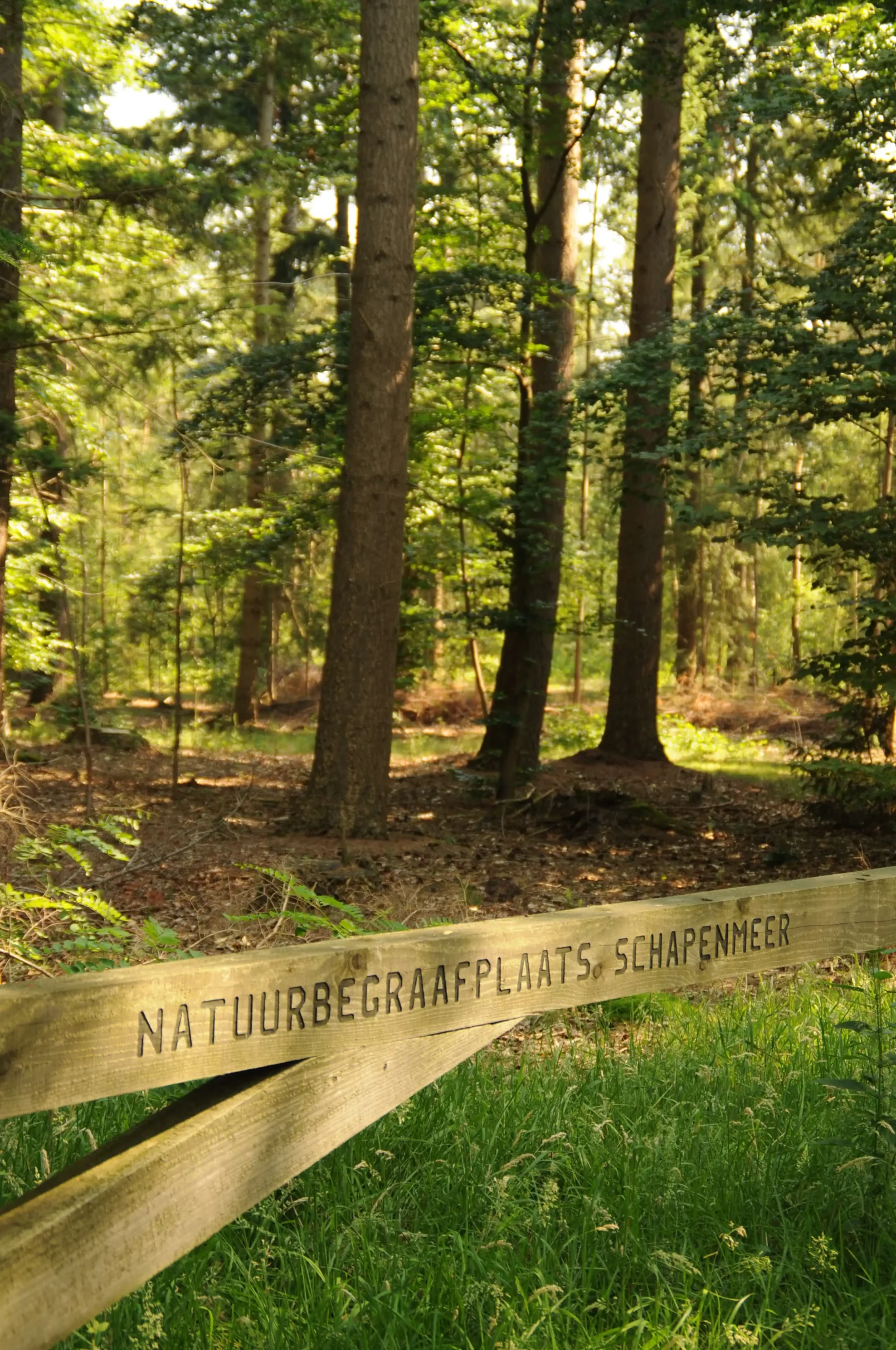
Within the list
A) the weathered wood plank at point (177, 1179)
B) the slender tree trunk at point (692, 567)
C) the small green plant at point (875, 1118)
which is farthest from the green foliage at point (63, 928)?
the slender tree trunk at point (692, 567)

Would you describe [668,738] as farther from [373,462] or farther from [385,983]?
[385,983]

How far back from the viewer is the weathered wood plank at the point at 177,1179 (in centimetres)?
196

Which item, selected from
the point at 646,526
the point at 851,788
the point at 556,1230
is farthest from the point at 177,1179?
the point at 646,526

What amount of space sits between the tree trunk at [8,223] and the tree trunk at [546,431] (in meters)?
5.87

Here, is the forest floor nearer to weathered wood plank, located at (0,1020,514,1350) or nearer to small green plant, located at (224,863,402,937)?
small green plant, located at (224,863,402,937)

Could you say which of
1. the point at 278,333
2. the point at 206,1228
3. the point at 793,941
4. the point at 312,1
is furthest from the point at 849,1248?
the point at 278,333

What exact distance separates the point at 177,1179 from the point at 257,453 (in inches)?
762

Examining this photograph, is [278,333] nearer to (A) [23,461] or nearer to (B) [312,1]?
(B) [312,1]

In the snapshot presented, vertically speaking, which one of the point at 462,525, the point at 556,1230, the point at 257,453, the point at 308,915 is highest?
the point at 257,453

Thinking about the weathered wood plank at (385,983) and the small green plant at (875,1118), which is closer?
the weathered wood plank at (385,983)

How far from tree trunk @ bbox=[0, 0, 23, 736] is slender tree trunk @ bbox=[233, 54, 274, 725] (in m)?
5.73

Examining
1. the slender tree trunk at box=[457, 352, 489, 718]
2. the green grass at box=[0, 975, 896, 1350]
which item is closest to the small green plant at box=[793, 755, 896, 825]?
the slender tree trunk at box=[457, 352, 489, 718]

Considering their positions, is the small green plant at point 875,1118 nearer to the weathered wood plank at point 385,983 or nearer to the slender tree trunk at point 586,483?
the weathered wood plank at point 385,983

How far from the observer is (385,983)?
2.53m
